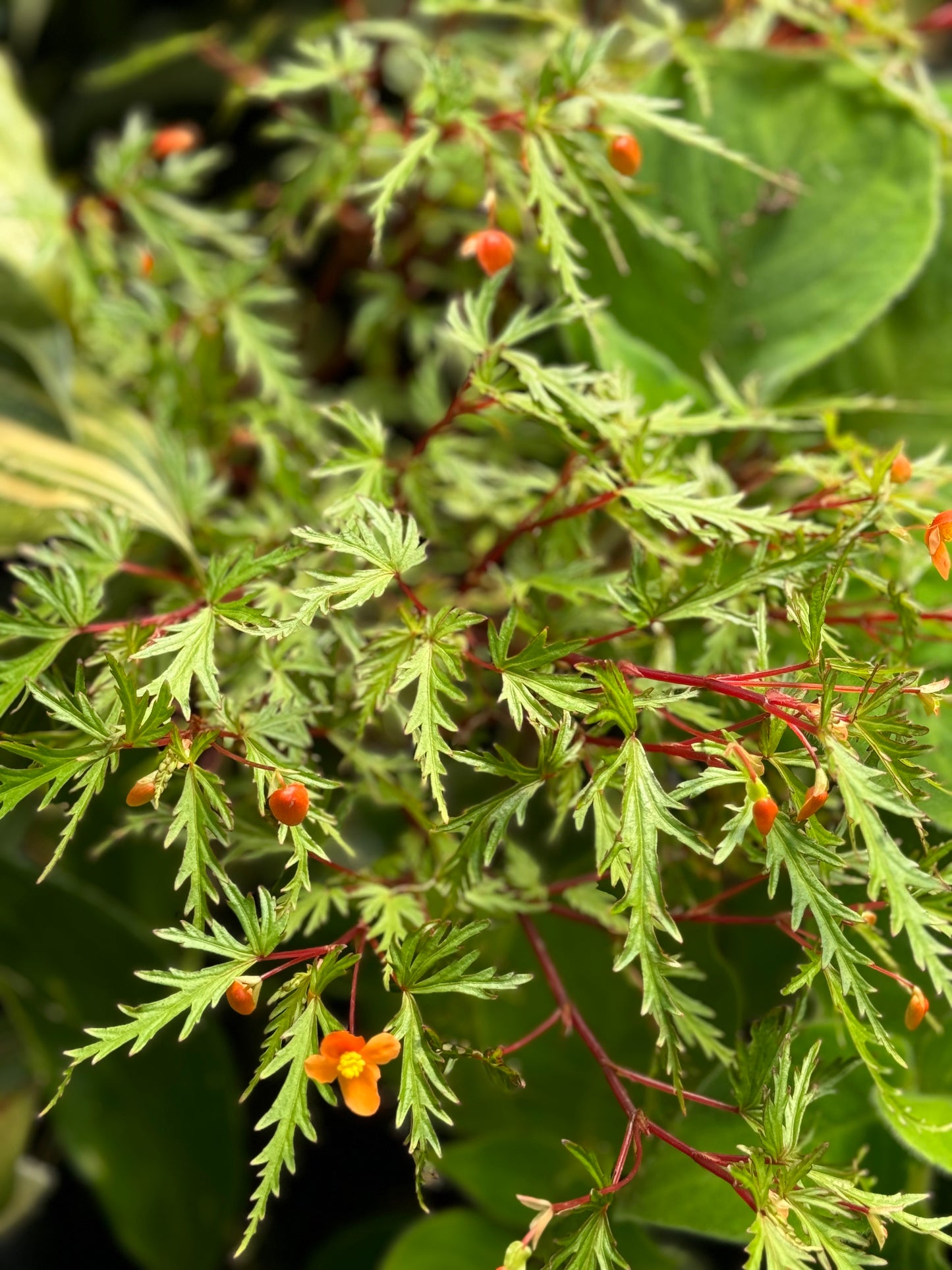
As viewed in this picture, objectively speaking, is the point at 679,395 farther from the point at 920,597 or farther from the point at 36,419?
the point at 36,419

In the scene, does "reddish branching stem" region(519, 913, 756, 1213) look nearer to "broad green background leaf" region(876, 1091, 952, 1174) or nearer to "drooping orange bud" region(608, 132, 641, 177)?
"broad green background leaf" region(876, 1091, 952, 1174)

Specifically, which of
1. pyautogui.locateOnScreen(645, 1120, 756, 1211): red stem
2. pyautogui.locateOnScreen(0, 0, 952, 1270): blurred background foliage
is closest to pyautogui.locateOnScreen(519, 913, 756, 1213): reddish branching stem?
pyautogui.locateOnScreen(645, 1120, 756, 1211): red stem

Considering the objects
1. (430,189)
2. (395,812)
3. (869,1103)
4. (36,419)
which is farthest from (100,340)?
(869,1103)

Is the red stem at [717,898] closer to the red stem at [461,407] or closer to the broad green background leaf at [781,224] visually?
the red stem at [461,407]

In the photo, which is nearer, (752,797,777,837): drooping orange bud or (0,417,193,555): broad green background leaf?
(752,797,777,837): drooping orange bud

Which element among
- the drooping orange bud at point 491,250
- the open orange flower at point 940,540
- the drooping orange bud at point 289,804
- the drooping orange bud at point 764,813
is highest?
the drooping orange bud at point 491,250

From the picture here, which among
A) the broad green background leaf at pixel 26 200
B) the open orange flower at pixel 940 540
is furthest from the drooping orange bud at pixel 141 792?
the broad green background leaf at pixel 26 200

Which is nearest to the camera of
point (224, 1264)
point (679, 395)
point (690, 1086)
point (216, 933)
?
point (216, 933)
